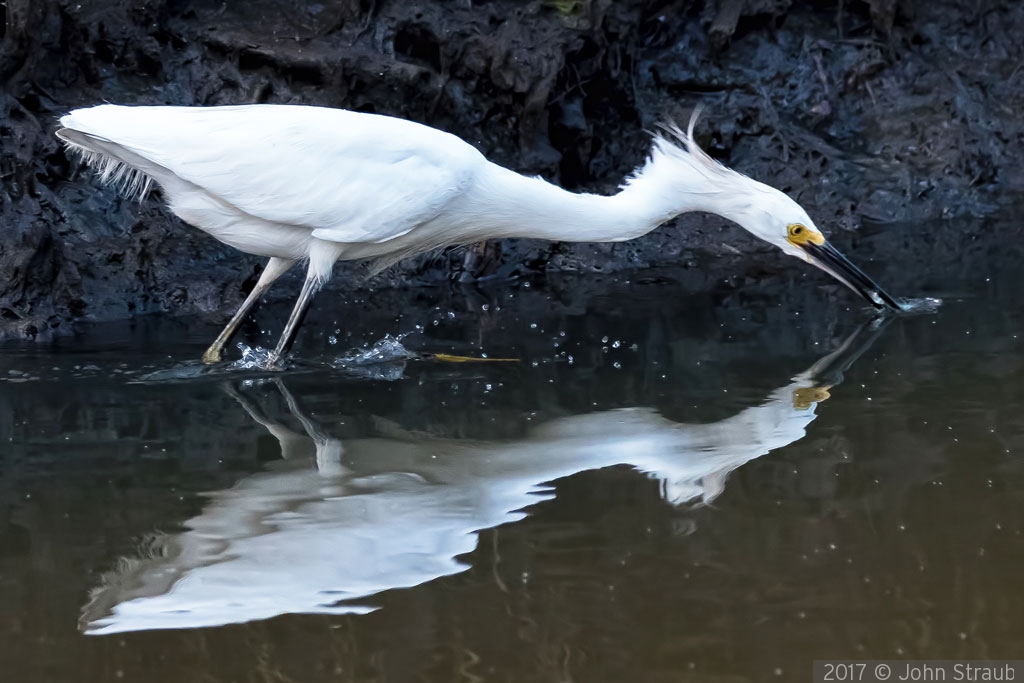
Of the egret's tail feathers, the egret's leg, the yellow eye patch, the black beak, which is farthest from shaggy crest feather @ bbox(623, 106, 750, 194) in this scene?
the egret's tail feathers

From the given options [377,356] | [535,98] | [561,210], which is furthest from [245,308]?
[535,98]

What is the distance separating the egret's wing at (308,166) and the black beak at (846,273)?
203 centimetres

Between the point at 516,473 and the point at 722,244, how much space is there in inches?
196

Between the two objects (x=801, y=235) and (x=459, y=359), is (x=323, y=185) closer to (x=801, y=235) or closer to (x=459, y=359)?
(x=459, y=359)

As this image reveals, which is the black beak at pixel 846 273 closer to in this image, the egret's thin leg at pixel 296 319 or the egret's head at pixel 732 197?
the egret's head at pixel 732 197

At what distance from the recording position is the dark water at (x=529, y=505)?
3.58 metres

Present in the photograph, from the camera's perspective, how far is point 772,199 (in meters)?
6.99

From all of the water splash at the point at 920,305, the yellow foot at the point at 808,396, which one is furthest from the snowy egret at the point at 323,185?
the water splash at the point at 920,305

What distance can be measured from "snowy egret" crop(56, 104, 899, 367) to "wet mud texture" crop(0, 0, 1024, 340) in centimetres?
170

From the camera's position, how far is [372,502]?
4777 millimetres

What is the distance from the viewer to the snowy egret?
6281 millimetres

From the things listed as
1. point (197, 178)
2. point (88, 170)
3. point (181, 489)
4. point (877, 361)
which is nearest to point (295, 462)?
point (181, 489)

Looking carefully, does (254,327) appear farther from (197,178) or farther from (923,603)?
(923,603)

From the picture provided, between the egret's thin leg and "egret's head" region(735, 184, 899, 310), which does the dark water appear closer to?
the egret's thin leg
